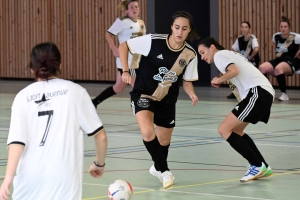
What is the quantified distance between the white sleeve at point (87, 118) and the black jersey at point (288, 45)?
35.6 feet

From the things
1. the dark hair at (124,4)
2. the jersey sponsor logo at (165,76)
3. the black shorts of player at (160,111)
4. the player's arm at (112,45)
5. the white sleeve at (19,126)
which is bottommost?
the black shorts of player at (160,111)

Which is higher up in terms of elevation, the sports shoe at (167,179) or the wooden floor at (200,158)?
the sports shoe at (167,179)

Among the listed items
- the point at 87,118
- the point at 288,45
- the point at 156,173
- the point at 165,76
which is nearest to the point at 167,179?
the point at 156,173

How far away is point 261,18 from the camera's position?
17.2m

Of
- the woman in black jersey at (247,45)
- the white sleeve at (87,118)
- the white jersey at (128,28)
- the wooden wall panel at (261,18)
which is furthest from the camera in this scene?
the wooden wall panel at (261,18)

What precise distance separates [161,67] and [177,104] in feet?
24.3

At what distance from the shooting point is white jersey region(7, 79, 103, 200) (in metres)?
3.51

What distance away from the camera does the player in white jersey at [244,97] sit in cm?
633

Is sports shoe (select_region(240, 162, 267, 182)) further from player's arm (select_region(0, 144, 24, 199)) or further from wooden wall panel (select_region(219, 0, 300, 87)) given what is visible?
wooden wall panel (select_region(219, 0, 300, 87))

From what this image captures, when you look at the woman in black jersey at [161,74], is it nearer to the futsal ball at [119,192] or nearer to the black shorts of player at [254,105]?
the black shorts of player at [254,105]

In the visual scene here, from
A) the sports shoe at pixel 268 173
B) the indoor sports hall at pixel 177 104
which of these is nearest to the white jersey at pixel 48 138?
the indoor sports hall at pixel 177 104

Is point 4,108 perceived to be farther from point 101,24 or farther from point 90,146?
point 101,24

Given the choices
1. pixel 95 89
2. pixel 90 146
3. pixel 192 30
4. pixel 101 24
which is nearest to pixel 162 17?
pixel 101 24

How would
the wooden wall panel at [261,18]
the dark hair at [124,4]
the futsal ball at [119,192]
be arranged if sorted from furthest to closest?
1. the wooden wall panel at [261,18]
2. the dark hair at [124,4]
3. the futsal ball at [119,192]
